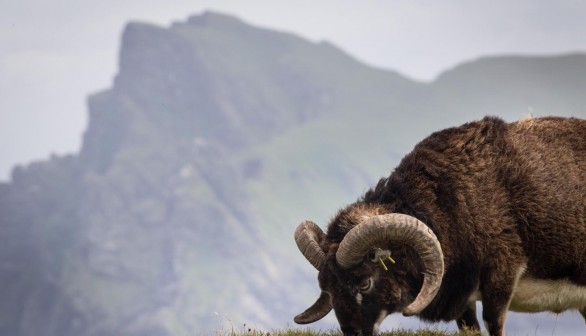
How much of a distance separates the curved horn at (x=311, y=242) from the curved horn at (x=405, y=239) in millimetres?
801

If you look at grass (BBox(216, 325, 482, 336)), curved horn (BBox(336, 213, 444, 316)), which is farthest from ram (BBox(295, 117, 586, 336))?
grass (BBox(216, 325, 482, 336))

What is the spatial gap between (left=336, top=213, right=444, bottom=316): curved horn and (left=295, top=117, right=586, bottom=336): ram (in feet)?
0.06

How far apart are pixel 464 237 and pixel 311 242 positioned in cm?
277

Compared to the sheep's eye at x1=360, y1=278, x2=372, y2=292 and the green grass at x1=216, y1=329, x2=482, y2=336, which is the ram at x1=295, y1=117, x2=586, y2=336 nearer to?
the sheep's eye at x1=360, y1=278, x2=372, y2=292

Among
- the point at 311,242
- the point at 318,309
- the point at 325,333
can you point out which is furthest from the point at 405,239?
the point at 325,333

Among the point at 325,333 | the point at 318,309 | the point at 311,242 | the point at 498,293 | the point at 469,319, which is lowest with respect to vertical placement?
the point at 325,333

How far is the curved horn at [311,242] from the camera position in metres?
17.6

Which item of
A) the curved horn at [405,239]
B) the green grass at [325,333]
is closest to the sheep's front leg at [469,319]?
the green grass at [325,333]

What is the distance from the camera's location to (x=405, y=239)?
16906 mm

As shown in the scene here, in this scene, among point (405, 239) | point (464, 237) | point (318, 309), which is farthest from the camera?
point (318, 309)

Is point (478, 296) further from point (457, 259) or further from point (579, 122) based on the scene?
point (579, 122)

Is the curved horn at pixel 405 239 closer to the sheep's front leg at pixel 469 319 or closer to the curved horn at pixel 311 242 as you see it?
the curved horn at pixel 311 242

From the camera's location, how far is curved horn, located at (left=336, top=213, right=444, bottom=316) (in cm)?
1666

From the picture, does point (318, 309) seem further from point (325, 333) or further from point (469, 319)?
point (469, 319)
